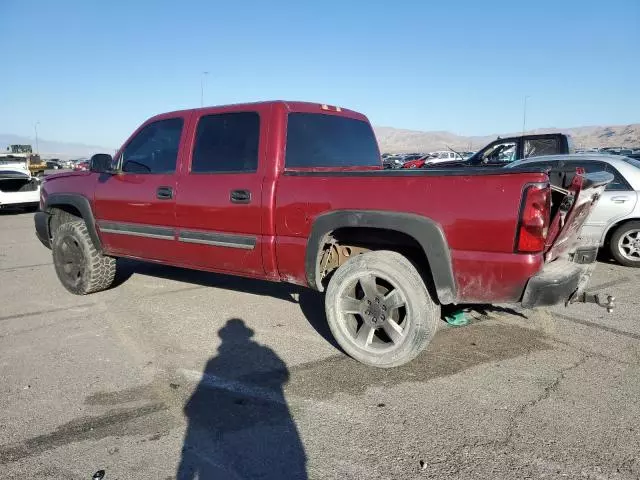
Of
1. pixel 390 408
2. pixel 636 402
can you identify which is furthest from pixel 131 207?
pixel 636 402

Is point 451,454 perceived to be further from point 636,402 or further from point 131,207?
point 131,207

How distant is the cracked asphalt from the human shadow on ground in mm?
11

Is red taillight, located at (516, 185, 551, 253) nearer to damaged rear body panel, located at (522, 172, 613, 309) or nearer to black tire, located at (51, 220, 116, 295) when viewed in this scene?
damaged rear body panel, located at (522, 172, 613, 309)

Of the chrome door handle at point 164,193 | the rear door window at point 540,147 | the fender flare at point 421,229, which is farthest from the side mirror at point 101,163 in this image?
the rear door window at point 540,147

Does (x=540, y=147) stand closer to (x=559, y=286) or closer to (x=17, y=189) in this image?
(x=559, y=286)

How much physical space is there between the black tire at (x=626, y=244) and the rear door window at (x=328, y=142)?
4.17m

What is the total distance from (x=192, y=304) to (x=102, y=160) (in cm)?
172

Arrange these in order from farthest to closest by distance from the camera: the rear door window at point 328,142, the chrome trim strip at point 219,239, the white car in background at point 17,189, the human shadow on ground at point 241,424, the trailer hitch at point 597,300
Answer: the white car in background at point 17,189 < the rear door window at point 328,142 < the chrome trim strip at point 219,239 < the trailer hitch at point 597,300 < the human shadow on ground at point 241,424

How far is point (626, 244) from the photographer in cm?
727

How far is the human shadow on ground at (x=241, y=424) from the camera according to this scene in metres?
2.57

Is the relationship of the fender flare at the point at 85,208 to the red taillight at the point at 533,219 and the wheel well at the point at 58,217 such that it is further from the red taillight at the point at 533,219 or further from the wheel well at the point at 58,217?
the red taillight at the point at 533,219

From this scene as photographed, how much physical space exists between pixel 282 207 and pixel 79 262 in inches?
121

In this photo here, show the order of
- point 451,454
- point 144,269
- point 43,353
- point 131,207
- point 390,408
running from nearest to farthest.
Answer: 1. point 451,454
2. point 390,408
3. point 43,353
4. point 131,207
5. point 144,269

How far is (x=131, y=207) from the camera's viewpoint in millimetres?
5078
